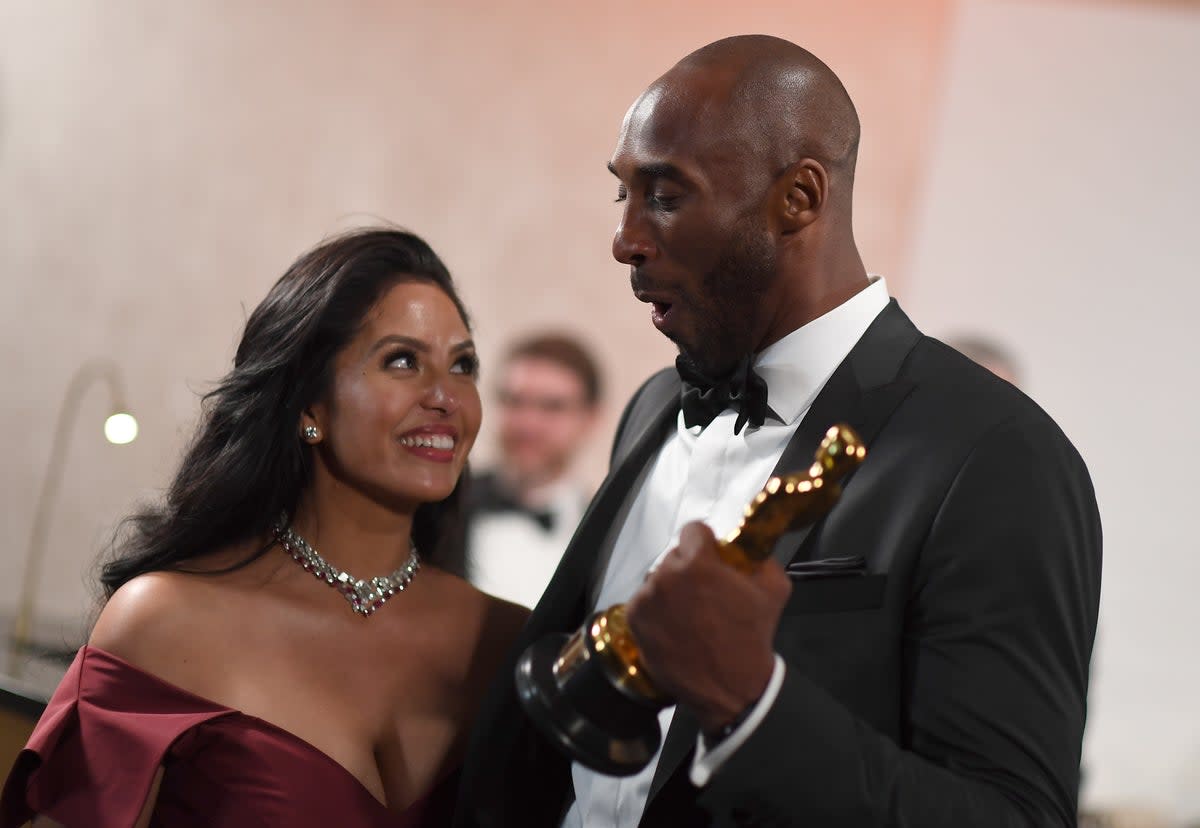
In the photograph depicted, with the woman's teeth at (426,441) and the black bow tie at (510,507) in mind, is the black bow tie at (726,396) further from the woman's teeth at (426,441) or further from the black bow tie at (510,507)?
the black bow tie at (510,507)

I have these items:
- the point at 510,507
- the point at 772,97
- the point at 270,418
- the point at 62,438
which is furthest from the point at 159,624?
the point at 62,438

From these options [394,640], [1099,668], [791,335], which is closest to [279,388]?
[394,640]

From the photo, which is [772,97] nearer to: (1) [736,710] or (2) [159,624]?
(1) [736,710]

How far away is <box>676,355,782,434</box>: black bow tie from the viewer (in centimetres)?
217

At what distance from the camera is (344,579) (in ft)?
8.43

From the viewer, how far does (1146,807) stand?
6645mm

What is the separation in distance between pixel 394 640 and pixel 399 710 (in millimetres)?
132

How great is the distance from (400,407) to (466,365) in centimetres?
21

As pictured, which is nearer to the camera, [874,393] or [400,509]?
[874,393]

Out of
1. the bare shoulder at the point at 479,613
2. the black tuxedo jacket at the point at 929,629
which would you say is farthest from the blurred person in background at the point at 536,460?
the black tuxedo jacket at the point at 929,629

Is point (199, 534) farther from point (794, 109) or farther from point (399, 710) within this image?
point (794, 109)

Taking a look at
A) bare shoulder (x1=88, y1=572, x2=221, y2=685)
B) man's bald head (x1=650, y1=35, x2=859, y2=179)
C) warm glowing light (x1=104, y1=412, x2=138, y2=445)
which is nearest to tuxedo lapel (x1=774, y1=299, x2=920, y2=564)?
man's bald head (x1=650, y1=35, x2=859, y2=179)

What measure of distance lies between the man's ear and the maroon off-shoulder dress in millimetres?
1212

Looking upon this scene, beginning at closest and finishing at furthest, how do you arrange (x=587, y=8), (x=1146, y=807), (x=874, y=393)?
(x=874, y=393), (x=1146, y=807), (x=587, y=8)
